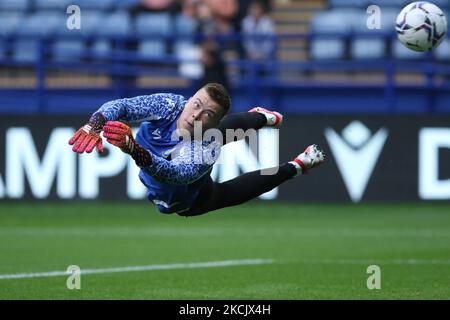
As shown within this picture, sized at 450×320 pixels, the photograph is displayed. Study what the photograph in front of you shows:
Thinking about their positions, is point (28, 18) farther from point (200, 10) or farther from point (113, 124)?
point (113, 124)

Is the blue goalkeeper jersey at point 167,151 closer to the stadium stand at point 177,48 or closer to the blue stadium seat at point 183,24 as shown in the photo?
the stadium stand at point 177,48

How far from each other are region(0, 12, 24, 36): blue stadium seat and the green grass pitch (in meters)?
5.81

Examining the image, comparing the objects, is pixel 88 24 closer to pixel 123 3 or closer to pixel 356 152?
pixel 123 3

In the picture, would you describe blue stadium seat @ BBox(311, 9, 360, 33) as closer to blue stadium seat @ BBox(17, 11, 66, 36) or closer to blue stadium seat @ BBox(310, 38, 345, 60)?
blue stadium seat @ BBox(310, 38, 345, 60)

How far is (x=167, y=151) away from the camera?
9.24 meters

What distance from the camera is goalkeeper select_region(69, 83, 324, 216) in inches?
328

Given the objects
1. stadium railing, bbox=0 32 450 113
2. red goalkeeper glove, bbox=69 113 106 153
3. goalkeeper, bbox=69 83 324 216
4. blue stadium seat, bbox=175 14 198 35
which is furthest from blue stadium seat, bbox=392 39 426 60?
red goalkeeper glove, bbox=69 113 106 153

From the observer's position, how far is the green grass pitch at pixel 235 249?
9.88 m

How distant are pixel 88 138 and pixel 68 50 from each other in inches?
479

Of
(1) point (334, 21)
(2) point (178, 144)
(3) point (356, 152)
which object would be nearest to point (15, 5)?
(1) point (334, 21)

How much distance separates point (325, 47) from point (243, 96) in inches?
83.3

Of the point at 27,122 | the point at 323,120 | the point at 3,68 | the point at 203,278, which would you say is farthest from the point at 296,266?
the point at 3,68

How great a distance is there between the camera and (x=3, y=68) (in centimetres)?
2092

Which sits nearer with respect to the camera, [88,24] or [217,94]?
[217,94]
